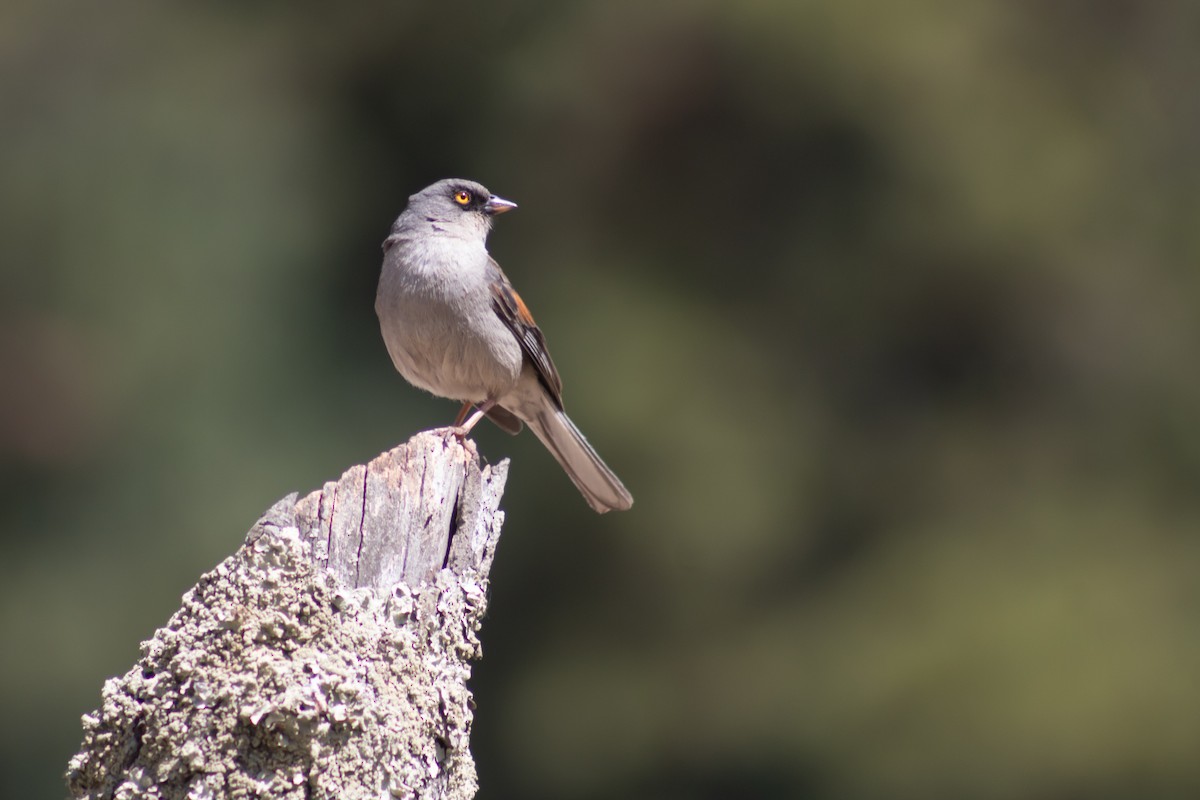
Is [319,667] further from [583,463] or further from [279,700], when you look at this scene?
[583,463]

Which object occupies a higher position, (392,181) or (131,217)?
(392,181)

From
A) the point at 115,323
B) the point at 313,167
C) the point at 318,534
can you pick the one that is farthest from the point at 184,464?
the point at 318,534

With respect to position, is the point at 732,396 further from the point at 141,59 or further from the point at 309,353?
the point at 141,59

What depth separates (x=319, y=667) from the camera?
3162mm

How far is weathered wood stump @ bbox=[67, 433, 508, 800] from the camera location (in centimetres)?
303

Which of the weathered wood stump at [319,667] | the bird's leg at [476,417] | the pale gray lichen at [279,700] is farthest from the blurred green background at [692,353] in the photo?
the pale gray lichen at [279,700]

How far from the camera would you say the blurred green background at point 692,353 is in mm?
11086

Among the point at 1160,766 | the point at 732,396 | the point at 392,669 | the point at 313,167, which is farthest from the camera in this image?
the point at 313,167

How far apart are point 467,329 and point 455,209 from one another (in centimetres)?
83

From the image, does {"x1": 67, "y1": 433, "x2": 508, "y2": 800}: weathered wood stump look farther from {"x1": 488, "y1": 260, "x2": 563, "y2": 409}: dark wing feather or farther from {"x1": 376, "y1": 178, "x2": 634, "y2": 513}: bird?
{"x1": 488, "y1": 260, "x2": 563, "y2": 409}: dark wing feather

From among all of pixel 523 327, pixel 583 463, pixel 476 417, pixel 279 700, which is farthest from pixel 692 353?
pixel 279 700

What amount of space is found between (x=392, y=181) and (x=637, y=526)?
13.4ft

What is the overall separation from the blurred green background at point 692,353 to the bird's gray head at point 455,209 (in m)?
4.48

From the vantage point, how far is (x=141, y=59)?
12.9 meters
